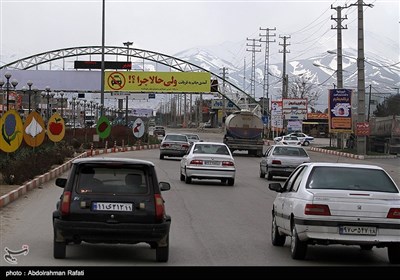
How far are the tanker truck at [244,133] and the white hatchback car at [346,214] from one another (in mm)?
43770

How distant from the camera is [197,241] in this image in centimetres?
1336

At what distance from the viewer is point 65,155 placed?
39406 millimetres

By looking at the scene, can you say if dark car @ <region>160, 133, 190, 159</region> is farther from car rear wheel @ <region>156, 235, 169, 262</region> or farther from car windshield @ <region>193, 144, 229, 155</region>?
car rear wheel @ <region>156, 235, 169, 262</region>

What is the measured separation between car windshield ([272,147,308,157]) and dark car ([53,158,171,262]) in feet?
68.5

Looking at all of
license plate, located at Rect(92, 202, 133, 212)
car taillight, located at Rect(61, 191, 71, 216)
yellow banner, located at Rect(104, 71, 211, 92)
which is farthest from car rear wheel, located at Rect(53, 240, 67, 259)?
yellow banner, located at Rect(104, 71, 211, 92)

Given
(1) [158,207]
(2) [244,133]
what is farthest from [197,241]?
(2) [244,133]

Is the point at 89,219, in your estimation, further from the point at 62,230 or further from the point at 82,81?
the point at 82,81

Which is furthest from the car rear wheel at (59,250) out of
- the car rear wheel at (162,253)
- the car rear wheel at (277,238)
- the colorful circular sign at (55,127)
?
the colorful circular sign at (55,127)

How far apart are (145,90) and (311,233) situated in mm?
77221

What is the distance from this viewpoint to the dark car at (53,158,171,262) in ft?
34.5

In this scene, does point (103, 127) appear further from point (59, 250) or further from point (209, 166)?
point (59, 250)

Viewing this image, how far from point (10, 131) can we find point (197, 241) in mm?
12204

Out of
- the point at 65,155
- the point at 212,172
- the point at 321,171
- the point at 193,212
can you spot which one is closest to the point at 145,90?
the point at 65,155

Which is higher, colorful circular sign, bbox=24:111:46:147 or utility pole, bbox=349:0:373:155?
utility pole, bbox=349:0:373:155
